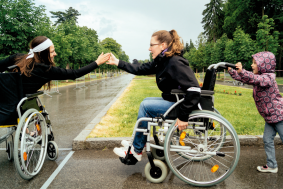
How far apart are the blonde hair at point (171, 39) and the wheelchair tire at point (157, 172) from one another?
4.67ft

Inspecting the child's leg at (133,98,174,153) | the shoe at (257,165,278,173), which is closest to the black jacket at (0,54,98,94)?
the child's leg at (133,98,174,153)

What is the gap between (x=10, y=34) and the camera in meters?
16.6

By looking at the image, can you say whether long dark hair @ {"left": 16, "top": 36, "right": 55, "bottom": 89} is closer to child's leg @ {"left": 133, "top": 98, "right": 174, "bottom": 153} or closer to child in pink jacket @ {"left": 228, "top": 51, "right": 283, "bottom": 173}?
child's leg @ {"left": 133, "top": 98, "right": 174, "bottom": 153}

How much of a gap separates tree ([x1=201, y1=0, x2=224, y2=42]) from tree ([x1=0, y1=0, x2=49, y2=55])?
43.6 meters

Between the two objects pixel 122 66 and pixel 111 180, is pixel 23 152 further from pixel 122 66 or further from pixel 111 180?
pixel 122 66

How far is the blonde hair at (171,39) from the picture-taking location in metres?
2.65

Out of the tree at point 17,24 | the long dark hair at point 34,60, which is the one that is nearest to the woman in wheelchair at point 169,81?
the long dark hair at point 34,60

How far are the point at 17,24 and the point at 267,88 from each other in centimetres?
1838

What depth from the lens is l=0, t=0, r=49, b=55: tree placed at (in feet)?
52.5

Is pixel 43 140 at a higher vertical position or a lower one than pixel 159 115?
lower

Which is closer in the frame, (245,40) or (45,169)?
(45,169)

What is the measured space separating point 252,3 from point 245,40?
10.2 metres

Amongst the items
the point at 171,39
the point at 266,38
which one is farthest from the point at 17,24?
the point at 266,38

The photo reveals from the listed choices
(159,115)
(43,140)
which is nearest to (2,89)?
(43,140)
